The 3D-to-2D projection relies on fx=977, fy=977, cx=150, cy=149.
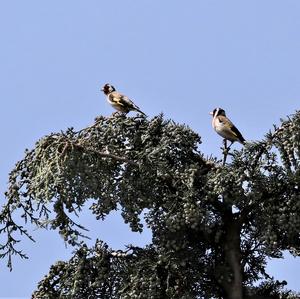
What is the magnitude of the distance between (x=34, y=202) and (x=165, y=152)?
191 cm

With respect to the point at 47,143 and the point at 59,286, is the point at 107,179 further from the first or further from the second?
the point at 59,286

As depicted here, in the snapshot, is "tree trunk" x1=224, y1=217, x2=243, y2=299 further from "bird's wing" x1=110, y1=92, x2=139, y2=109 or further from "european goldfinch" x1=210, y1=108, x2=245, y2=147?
"bird's wing" x1=110, y1=92, x2=139, y2=109

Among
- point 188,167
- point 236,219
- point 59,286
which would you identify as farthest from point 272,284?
point 59,286

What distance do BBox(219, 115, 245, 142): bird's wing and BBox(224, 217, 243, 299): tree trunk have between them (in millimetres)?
1298

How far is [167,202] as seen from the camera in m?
13.1

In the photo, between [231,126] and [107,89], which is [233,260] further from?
[107,89]

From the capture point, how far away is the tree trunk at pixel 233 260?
1333 centimetres

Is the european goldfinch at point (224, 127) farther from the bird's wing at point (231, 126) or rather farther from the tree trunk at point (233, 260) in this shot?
the tree trunk at point (233, 260)

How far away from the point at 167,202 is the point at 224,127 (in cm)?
190

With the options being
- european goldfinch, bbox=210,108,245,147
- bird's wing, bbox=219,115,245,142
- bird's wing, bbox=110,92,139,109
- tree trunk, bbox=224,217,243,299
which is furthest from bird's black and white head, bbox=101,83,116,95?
tree trunk, bbox=224,217,243,299

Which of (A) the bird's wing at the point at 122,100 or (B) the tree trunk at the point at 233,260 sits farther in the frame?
(A) the bird's wing at the point at 122,100

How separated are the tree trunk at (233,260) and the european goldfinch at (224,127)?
4.16 feet

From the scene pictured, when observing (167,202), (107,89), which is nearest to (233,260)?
(167,202)

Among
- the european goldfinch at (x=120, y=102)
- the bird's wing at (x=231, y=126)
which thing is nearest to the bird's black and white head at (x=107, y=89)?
the european goldfinch at (x=120, y=102)
